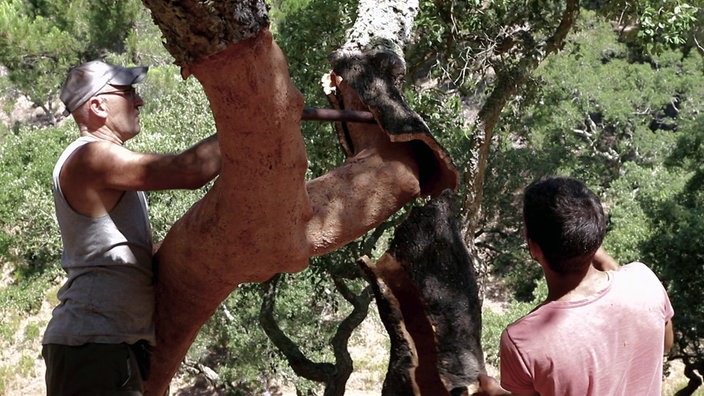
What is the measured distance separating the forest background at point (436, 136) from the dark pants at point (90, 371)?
4927 millimetres

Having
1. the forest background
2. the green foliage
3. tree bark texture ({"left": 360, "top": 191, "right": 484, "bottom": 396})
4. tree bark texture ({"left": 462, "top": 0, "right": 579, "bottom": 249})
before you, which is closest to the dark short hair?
→ tree bark texture ({"left": 360, "top": 191, "right": 484, "bottom": 396})

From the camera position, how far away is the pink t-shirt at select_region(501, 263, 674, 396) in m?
1.76

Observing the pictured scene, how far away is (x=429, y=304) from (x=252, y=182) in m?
0.71

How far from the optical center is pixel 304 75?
25.2 ft

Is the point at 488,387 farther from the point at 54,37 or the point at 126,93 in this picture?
the point at 54,37

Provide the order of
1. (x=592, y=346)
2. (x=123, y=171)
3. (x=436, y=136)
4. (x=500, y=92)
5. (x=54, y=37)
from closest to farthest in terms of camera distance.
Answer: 1. (x=592, y=346)
2. (x=123, y=171)
3. (x=436, y=136)
4. (x=500, y=92)
5. (x=54, y=37)

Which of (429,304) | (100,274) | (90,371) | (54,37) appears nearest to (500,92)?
(429,304)

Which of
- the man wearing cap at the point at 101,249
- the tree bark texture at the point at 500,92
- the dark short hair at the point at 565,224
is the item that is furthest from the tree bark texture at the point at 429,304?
the tree bark texture at the point at 500,92

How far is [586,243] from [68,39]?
2464 cm

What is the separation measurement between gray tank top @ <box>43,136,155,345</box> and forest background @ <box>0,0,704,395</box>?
4777mm

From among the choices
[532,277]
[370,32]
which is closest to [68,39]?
[532,277]

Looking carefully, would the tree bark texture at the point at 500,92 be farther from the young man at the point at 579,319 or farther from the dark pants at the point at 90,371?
the young man at the point at 579,319

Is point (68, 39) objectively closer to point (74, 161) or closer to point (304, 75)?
point (304, 75)

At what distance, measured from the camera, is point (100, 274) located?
2482 millimetres
